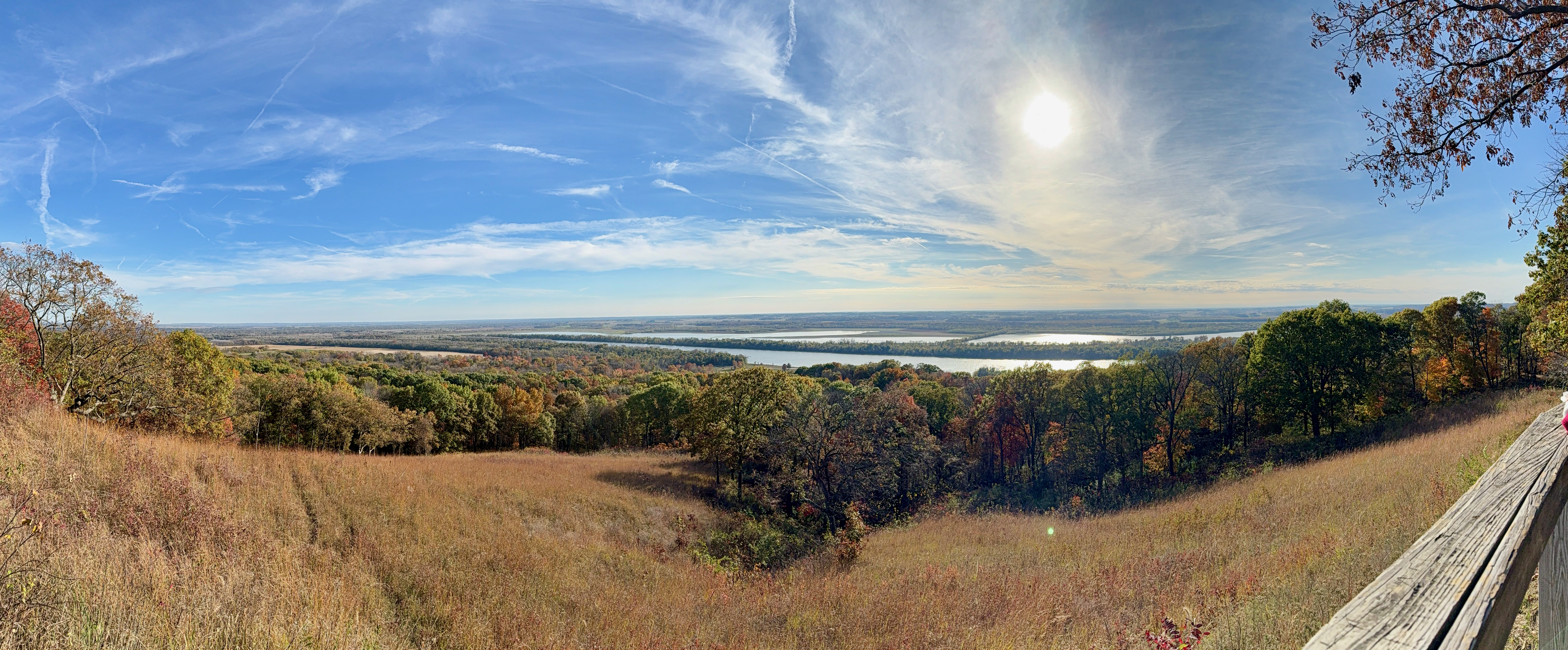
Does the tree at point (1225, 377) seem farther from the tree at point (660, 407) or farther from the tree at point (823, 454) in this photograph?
the tree at point (660, 407)

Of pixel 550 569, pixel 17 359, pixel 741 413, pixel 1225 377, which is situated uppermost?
Answer: pixel 17 359

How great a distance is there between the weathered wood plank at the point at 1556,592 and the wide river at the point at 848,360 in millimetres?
75708

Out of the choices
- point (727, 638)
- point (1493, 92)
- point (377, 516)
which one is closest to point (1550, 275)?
point (1493, 92)

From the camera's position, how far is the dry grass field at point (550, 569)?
488 centimetres

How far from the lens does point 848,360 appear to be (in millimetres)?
124938

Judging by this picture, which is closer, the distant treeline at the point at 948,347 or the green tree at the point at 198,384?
the green tree at the point at 198,384

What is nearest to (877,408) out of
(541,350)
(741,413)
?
(741,413)

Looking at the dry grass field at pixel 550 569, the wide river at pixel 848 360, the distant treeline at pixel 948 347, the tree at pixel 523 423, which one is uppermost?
the dry grass field at pixel 550 569

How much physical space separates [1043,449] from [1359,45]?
38.0 meters

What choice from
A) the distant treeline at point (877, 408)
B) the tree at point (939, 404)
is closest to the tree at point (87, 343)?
the distant treeline at point (877, 408)

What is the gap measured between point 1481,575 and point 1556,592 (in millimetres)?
989

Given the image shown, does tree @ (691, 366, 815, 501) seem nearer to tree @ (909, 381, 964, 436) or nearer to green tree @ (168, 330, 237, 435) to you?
green tree @ (168, 330, 237, 435)

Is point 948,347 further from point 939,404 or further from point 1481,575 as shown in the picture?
point 1481,575

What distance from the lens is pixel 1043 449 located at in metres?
40.7
